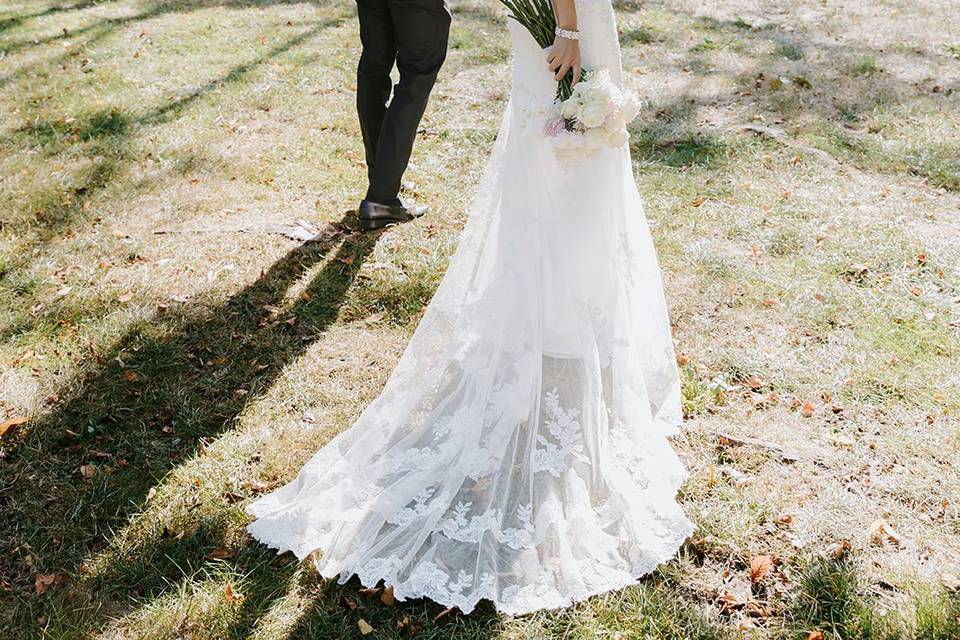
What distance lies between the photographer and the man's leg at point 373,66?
4156 millimetres

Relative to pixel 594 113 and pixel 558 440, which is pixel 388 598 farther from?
pixel 594 113

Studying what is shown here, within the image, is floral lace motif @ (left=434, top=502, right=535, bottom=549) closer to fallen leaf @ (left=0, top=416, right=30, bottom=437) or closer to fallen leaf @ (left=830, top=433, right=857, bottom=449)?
fallen leaf @ (left=830, top=433, right=857, bottom=449)

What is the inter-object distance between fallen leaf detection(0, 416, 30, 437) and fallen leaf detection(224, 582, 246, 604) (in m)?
1.41

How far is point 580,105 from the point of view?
273 cm

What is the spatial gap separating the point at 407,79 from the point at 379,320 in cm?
132

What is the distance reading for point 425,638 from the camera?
7.92ft

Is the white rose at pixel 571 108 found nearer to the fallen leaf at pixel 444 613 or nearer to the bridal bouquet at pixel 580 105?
the bridal bouquet at pixel 580 105

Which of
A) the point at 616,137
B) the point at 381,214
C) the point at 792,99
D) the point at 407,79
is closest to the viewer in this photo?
the point at 616,137

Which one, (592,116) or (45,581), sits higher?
(592,116)

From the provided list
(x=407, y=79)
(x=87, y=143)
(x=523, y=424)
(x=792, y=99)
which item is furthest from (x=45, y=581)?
(x=792, y=99)

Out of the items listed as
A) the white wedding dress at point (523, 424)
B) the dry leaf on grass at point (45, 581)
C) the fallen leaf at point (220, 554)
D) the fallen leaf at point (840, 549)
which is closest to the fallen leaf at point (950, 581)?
the fallen leaf at point (840, 549)

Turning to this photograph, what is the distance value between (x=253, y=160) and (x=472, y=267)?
9.77 feet

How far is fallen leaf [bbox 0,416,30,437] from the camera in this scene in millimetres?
3286

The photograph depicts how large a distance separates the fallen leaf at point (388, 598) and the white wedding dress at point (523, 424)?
5 cm
